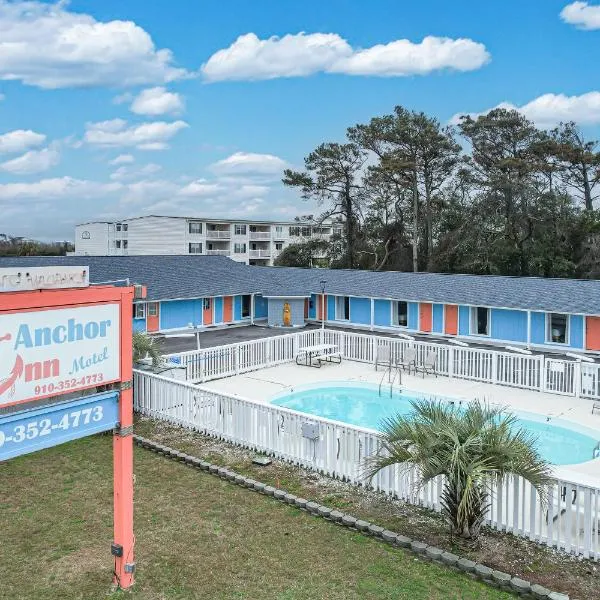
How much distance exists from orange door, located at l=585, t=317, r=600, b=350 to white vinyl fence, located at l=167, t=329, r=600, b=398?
7312 mm

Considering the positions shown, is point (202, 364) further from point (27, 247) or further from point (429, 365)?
point (27, 247)

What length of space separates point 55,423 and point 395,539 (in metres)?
4.82

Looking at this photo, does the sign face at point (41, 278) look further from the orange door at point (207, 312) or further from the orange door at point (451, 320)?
the orange door at point (207, 312)

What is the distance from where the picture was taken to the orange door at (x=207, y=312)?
105 feet

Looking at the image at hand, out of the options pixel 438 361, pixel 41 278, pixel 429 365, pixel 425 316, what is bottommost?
pixel 429 365

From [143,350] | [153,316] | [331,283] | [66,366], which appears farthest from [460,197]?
[66,366]

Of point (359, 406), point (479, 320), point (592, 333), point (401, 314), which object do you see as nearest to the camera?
point (359, 406)

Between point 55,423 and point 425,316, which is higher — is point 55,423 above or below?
above

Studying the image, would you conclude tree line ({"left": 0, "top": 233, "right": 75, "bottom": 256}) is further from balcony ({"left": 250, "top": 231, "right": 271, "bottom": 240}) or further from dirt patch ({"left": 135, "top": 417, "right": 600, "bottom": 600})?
dirt patch ({"left": 135, "top": 417, "right": 600, "bottom": 600})

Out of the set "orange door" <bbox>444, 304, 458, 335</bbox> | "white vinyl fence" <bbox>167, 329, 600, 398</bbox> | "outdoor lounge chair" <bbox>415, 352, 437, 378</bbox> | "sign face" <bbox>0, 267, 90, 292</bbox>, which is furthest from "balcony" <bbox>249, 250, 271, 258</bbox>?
"sign face" <bbox>0, 267, 90, 292</bbox>

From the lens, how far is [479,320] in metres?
28.7

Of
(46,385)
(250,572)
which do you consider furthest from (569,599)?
(46,385)

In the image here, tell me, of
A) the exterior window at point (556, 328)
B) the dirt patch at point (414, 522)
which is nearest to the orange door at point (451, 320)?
the exterior window at point (556, 328)

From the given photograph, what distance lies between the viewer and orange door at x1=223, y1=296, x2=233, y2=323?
32.8 meters
